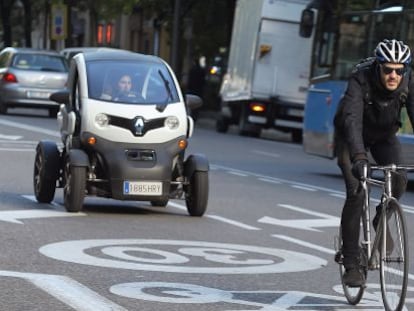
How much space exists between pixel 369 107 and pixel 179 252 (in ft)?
9.82

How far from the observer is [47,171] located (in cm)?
1417

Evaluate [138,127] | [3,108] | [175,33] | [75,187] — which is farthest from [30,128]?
[75,187]

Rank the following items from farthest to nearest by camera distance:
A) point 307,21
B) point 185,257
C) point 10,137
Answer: point 10,137 < point 307,21 < point 185,257

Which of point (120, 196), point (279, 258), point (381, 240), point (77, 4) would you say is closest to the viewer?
point (381, 240)

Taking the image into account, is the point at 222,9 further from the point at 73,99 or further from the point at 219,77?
the point at 73,99

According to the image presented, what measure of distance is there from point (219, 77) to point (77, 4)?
13.5m

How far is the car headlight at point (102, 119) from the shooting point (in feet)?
45.2

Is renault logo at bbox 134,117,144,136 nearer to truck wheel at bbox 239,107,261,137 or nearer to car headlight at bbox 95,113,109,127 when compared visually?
car headlight at bbox 95,113,109,127

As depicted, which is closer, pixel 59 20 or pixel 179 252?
pixel 179 252

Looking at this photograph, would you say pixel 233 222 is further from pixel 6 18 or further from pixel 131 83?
pixel 6 18

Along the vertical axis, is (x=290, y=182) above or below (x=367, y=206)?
below

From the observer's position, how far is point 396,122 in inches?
340

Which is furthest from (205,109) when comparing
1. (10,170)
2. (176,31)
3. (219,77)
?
(10,170)

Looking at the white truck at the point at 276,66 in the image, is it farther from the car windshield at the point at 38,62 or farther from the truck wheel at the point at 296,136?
the car windshield at the point at 38,62
